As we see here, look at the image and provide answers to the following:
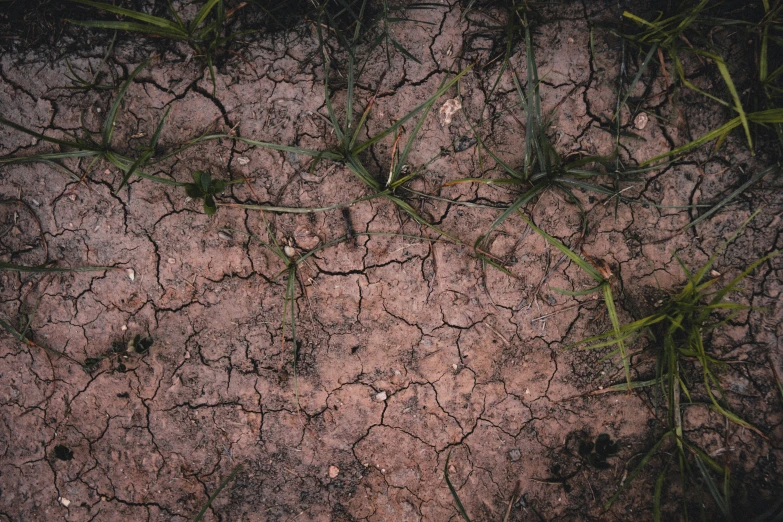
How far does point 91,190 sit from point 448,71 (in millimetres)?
1851

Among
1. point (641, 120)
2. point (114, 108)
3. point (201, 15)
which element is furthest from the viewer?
point (641, 120)

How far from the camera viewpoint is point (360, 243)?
217cm

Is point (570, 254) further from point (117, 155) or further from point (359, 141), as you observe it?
point (117, 155)

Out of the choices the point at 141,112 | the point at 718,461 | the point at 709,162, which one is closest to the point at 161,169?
the point at 141,112

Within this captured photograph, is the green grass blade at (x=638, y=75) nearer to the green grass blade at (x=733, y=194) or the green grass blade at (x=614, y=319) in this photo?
the green grass blade at (x=733, y=194)

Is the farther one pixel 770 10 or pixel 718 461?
pixel 718 461

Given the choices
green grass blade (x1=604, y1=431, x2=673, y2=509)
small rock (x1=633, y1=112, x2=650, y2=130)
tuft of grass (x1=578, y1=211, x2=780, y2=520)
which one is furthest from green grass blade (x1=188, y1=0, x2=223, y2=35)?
green grass blade (x1=604, y1=431, x2=673, y2=509)

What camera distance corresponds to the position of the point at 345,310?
7.18ft

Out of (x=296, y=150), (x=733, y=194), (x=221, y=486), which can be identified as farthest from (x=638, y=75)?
(x=221, y=486)

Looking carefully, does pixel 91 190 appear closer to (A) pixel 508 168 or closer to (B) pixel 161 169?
(B) pixel 161 169

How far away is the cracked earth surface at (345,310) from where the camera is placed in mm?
2135

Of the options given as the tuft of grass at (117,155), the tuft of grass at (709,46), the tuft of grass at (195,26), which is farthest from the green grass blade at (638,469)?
the tuft of grass at (195,26)

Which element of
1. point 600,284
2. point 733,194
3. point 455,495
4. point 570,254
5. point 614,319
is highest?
point 733,194

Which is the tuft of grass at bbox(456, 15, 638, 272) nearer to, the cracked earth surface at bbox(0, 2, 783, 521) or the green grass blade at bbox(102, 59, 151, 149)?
the cracked earth surface at bbox(0, 2, 783, 521)
